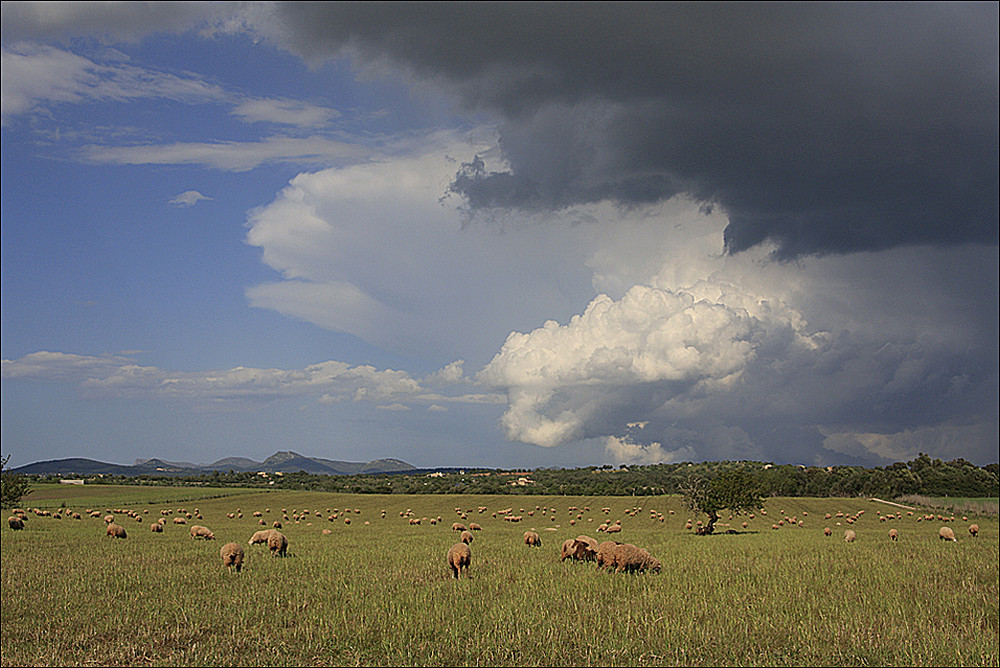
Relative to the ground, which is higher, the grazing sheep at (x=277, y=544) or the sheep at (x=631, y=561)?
the sheep at (x=631, y=561)

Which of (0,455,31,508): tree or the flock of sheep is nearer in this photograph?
the flock of sheep

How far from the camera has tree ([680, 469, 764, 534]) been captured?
180ft

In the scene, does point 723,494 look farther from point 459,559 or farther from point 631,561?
point 459,559

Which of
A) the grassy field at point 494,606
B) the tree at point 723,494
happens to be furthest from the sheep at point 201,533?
the tree at point 723,494

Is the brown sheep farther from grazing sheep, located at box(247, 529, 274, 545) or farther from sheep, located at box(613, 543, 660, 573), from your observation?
sheep, located at box(613, 543, 660, 573)

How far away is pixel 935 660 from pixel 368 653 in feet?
43.4

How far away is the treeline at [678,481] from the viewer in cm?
12606

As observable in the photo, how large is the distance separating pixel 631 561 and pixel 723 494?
3103 cm

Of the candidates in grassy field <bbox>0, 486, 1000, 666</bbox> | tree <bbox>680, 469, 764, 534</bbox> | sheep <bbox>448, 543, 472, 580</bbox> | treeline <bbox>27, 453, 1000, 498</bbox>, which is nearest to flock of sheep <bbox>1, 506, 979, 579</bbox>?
sheep <bbox>448, 543, 472, 580</bbox>

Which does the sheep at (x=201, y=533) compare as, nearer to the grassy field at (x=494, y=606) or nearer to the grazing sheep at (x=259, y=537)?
the grassy field at (x=494, y=606)

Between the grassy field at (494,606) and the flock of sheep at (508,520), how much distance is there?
1.09 metres

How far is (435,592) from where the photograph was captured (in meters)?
22.6

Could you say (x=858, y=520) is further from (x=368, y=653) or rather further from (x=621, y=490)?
(x=368, y=653)

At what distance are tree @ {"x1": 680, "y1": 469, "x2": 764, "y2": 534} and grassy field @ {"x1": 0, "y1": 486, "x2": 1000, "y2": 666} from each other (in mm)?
12611
